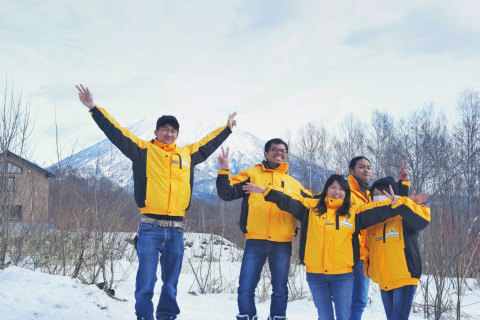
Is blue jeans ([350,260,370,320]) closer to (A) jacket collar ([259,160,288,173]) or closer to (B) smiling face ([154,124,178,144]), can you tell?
(A) jacket collar ([259,160,288,173])

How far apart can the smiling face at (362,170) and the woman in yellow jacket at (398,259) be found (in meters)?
0.59

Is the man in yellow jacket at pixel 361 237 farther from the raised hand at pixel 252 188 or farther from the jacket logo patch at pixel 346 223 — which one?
the raised hand at pixel 252 188

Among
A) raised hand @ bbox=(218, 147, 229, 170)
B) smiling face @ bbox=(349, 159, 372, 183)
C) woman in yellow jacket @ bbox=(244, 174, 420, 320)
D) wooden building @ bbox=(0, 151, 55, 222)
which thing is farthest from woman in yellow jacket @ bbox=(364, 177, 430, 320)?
wooden building @ bbox=(0, 151, 55, 222)

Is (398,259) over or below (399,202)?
below

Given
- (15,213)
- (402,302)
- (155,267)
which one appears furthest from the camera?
(15,213)

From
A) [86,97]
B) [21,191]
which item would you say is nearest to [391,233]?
[86,97]

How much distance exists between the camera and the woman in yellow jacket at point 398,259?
3.57m

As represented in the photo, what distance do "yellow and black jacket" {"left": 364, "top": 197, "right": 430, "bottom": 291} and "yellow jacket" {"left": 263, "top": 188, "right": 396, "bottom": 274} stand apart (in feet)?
0.43

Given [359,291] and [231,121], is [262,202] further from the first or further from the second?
[359,291]

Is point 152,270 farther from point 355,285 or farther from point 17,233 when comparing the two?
point 17,233

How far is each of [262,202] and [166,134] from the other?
4.22ft

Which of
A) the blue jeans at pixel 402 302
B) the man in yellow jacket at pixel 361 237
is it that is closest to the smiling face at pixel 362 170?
the man in yellow jacket at pixel 361 237

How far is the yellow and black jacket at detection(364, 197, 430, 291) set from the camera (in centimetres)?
358

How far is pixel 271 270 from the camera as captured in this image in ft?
13.5
